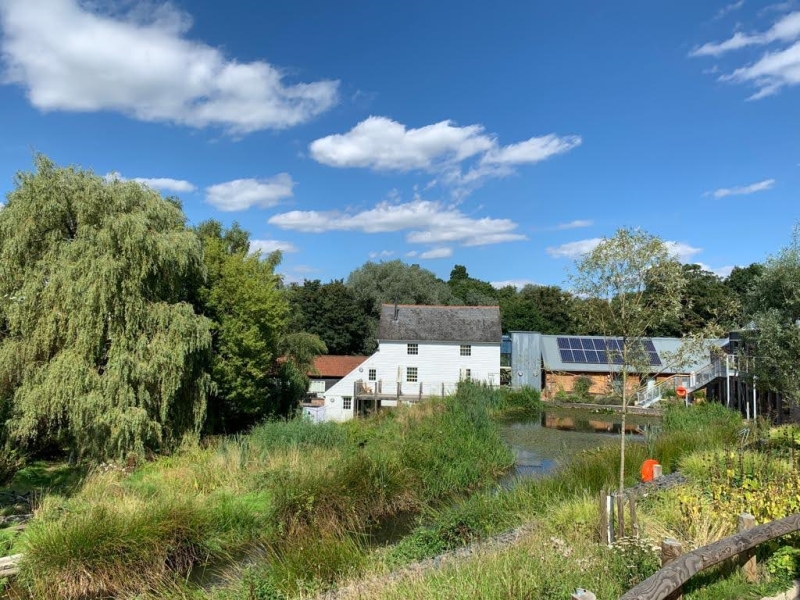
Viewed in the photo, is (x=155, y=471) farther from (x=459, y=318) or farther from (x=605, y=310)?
(x=459, y=318)

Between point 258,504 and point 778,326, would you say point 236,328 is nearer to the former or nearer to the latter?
point 258,504

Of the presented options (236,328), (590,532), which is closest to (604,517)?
(590,532)

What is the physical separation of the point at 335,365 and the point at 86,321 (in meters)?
29.4

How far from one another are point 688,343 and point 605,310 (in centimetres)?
117

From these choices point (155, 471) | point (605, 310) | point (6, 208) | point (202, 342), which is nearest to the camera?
point (605, 310)

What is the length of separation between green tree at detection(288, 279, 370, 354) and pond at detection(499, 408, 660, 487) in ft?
69.9

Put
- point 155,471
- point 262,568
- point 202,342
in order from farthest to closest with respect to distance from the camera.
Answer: point 202,342, point 155,471, point 262,568

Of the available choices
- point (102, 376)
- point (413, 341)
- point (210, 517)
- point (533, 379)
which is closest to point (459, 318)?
point (413, 341)

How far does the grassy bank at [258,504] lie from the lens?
704cm

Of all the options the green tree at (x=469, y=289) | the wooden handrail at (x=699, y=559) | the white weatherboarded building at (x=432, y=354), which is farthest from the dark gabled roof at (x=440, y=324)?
the wooden handrail at (x=699, y=559)

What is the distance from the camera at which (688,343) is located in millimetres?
7266

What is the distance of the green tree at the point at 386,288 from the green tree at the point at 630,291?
3951 cm

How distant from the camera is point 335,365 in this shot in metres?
41.8

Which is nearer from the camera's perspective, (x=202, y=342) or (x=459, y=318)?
(x=202, y=342)
